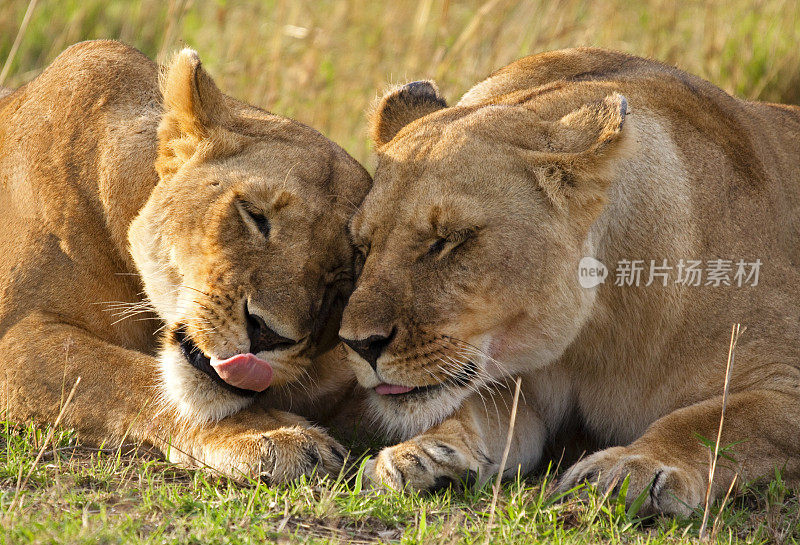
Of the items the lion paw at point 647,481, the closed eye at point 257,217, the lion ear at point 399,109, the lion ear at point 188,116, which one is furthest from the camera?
the lion ear at point 399,109

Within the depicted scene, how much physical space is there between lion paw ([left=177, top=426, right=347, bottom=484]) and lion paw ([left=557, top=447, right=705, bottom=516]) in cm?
69

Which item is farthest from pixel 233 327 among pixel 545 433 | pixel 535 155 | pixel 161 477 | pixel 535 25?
pixel 535 25

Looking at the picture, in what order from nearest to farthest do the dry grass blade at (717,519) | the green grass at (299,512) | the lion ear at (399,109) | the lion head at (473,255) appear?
the green grass at (299,512)
the dry grass blade at (717,519)
the lion head at (473,255)
the lion ear at (399,109)

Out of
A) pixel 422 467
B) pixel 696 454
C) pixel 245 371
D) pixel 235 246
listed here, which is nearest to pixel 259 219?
pixel 235 246

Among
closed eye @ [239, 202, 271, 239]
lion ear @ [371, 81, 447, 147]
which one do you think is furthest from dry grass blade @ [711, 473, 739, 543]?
lion ear @ [371, 81, 447, 147]

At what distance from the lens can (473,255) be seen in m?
3.01

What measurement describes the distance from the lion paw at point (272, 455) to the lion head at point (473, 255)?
0.76ft

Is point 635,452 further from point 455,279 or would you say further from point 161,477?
point 161,477

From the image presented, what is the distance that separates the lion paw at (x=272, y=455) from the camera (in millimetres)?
2941

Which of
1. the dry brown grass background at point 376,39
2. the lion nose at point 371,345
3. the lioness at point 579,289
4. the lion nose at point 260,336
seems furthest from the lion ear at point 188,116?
the dry brown grass background at point 376,39

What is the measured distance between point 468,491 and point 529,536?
1.27ft

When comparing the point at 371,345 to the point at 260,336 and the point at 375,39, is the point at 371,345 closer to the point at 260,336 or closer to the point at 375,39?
the point at 260,336

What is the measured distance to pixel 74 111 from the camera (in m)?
3.69

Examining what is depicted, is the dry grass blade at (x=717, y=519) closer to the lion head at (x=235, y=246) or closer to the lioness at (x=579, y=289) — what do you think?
the lioness at (x=579, y=289)
